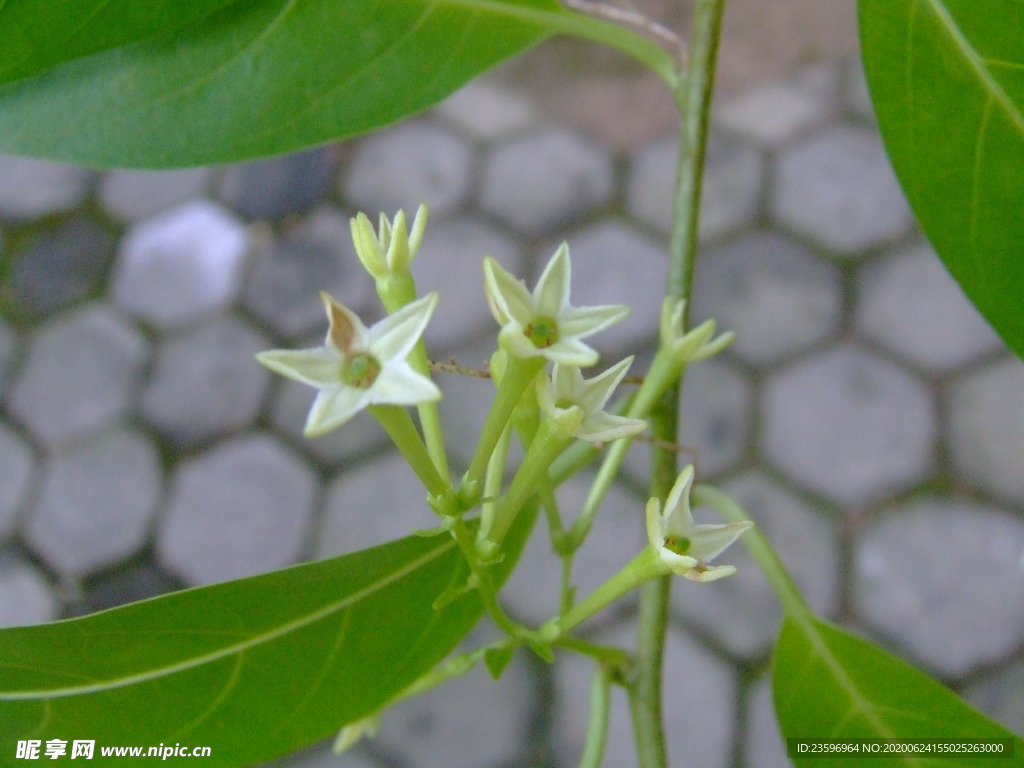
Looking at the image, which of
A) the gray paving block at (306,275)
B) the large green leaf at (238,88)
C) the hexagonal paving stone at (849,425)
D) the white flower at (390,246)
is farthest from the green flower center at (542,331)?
the gray paving block at (306,275)

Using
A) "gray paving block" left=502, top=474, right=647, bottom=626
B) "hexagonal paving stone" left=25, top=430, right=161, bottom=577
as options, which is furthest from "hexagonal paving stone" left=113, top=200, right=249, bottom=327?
"gray paving block" left=502, top=474, right=647, bottom=626

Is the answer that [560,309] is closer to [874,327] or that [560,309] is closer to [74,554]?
[874,327]

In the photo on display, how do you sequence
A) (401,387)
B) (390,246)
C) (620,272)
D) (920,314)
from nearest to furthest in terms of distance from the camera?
(401,387)
(390,246)
(920,314)
(620,272)

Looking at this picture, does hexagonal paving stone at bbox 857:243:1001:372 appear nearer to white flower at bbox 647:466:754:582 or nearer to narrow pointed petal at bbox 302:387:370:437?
white flower at bbox 647:466:754:582

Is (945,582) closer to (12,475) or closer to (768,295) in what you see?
(768,295)

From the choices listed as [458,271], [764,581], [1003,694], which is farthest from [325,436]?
[1003,694]

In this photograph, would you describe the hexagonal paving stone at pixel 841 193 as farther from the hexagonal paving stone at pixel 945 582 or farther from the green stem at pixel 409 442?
the green stem at pixel 409 442
